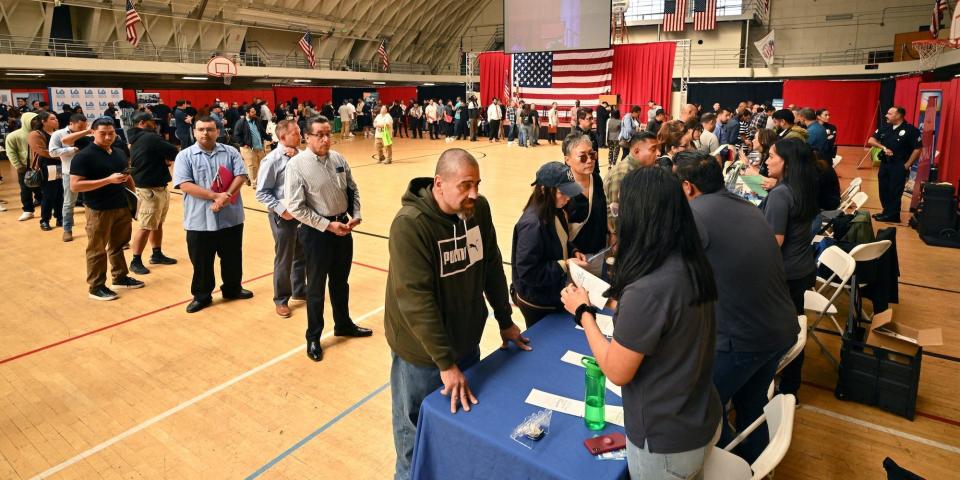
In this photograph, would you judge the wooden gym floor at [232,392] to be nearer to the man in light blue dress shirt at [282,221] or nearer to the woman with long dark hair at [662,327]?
the man in light blue dress shirt at [282,221]

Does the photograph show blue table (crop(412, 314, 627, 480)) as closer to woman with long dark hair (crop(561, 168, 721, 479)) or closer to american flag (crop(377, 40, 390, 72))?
woman with long dark hair (crop(561, 168, 721, 479))

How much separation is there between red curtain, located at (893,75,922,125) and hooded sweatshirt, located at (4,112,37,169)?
15717 millimetres

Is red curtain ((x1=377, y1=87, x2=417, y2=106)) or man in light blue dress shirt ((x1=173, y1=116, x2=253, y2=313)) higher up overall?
red curtain ((x1=377, y1=87, x2=417, y2=106))

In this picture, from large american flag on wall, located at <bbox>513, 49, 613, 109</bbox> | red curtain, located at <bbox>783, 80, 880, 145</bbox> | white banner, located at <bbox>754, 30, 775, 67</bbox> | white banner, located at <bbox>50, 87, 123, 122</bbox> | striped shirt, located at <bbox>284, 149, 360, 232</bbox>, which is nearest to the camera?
striped shirt, located at <bbox>284, 149, 360, 232</bbox>

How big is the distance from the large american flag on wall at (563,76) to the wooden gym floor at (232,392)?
15400 mm

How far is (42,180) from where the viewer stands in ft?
24.0

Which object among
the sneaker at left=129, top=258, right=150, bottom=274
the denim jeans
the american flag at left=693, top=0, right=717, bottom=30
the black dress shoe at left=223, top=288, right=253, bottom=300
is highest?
the american flag at left=693, top=0, right=717, bottom=30

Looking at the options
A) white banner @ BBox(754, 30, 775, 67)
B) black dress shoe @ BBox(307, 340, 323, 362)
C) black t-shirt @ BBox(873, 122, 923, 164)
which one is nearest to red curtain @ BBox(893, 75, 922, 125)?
black t-shirt @ BBox(873, 122, 923, 164)

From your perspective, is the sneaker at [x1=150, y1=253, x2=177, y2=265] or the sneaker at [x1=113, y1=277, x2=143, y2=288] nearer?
the sneaker at [x1=113, y1=277, x2=143, y2=288]

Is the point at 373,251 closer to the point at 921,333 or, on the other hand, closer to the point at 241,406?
the point at 241,406

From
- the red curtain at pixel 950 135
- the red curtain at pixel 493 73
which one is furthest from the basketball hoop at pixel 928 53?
the red curtain at pixel 493 73

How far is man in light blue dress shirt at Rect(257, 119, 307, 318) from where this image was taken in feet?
14.5

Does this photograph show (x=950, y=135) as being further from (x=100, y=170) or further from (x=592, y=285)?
(x=100, y=170)

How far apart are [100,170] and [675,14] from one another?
2327cm
